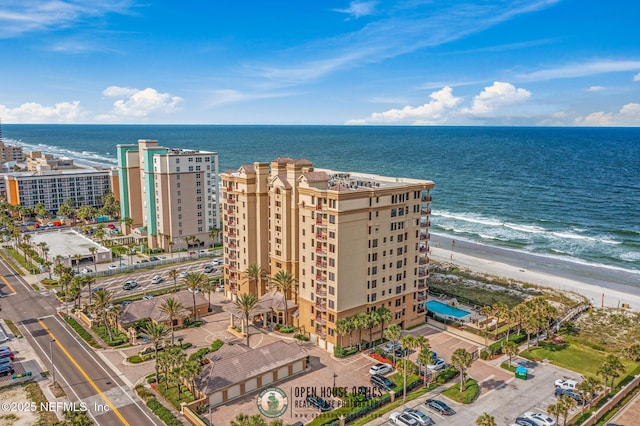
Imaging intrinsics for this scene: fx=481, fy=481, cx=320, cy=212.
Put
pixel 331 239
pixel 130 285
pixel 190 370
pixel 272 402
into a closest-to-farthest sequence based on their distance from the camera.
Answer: pixel 190 370 < pixel 272 402 < pixel 331 239 < pixel 130 285

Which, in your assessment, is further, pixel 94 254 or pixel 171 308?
pixel 94 254

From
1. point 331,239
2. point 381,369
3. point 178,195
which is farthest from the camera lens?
point 178,195

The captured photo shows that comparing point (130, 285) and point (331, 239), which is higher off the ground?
point (331, 239)

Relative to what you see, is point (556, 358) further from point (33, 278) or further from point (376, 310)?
point (33, 278)

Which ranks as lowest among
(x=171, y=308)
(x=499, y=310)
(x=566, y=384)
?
(x=566, y=384)

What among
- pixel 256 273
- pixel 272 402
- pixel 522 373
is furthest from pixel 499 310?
pixel 256 273

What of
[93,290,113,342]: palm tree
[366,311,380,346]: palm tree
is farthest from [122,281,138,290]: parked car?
[366,311,380,346]: palm tree

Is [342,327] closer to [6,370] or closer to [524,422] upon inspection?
[524,422]

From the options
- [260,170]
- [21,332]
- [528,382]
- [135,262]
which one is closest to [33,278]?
[135,262]
